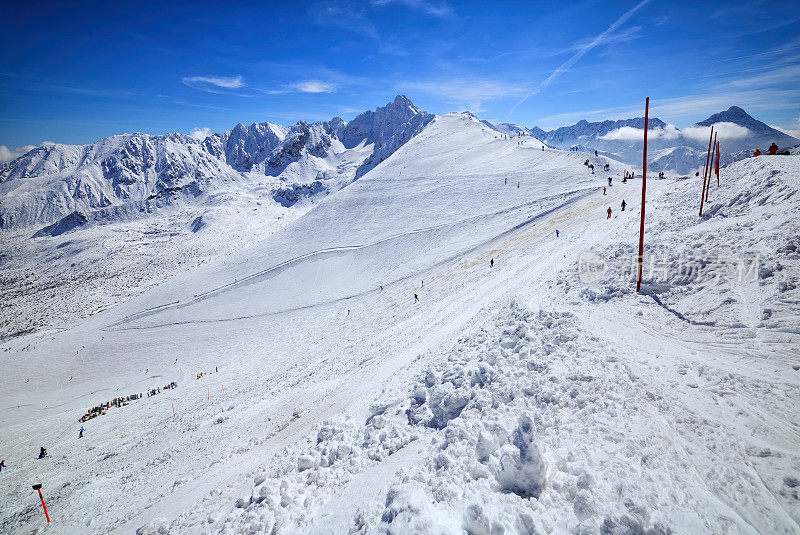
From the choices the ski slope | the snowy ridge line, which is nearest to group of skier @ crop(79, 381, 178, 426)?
the ski slope

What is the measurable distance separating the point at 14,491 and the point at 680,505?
29934mm

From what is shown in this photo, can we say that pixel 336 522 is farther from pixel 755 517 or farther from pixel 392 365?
pixel 392 365

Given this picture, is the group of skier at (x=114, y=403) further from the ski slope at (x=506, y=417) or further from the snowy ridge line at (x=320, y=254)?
the snowy ridge line at (x=320, y=254)

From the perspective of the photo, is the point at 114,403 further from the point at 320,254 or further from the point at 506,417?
the point at 506,417

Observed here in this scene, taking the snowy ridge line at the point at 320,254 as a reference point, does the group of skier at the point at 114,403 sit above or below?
below

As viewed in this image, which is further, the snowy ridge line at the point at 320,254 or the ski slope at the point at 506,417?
the snowy ridge line at the point at 320,254

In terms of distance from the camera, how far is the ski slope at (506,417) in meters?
5.73

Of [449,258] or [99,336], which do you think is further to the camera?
[99,336]

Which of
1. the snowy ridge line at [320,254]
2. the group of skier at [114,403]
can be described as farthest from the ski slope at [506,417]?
the snowy ridge line at [320,254]

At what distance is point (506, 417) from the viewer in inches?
316

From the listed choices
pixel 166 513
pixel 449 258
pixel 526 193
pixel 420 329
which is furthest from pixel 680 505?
pixel 526 193

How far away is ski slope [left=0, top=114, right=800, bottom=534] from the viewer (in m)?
5.73

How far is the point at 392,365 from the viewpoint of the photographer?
50.0 ft

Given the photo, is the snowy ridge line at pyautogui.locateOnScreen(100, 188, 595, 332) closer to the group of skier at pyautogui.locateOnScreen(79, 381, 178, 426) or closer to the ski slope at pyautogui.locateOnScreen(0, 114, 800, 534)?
the ski slope at pyautogui.locateOnScreen(0, 114, 800, 534)
